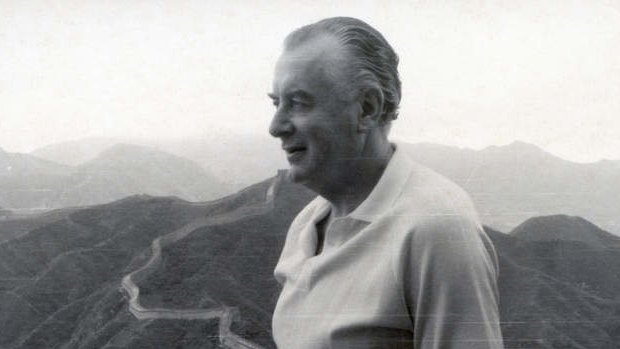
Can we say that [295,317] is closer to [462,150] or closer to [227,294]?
[462,150]

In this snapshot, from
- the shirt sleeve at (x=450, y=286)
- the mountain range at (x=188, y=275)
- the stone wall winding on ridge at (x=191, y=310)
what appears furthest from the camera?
the stone wall winding on ridge at (x=191, y=310)

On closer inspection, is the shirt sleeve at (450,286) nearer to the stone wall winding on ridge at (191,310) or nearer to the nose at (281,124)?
the nose at (281,124)

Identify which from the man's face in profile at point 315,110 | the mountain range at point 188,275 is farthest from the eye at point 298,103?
the mountain range at point 188,275

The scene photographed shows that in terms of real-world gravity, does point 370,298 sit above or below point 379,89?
below

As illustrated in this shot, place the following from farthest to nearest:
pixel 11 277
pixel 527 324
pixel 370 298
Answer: pixel 11 277
pixel 527 324
pixel 370 298

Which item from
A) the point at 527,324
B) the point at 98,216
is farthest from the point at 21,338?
the point at 527,324

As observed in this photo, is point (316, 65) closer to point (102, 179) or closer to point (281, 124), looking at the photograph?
point (281, 124)

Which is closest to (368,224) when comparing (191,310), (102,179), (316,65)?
(316,65)
